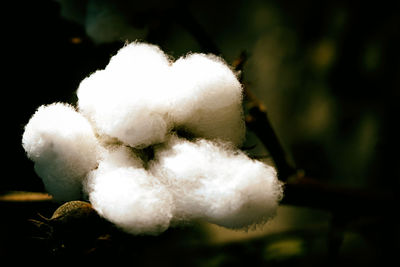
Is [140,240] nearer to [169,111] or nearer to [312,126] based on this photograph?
[169,111]

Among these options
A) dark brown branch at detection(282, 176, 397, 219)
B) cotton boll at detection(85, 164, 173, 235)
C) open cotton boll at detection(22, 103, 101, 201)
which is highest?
dark brown branch at detection(282, 176, 397, 219)

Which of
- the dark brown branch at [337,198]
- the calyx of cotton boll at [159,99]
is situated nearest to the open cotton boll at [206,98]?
the calyx of cotton boll at [159,99]

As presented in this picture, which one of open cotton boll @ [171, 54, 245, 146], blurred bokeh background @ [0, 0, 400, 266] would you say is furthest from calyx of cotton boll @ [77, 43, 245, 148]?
blurred bokeh background @ [0, 0, 400, 266]

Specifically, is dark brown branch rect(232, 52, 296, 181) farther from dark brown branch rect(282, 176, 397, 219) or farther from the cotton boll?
the cotton boll

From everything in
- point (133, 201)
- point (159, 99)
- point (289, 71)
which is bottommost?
point (133, 201)

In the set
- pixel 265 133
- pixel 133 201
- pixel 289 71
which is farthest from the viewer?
pixel 289 71

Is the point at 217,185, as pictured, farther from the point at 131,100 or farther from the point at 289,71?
the point at 289,71

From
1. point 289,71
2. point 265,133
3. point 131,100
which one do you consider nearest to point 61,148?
point 131,100
